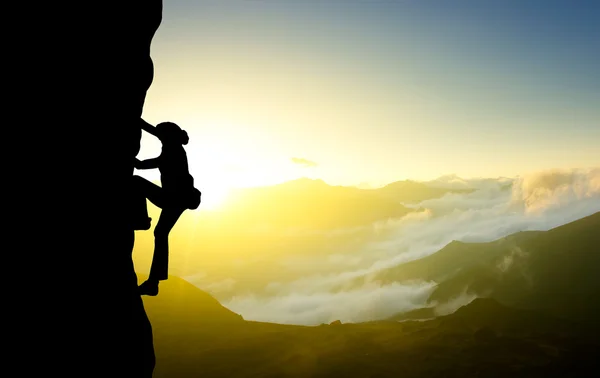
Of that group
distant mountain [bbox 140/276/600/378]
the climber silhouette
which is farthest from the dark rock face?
distant mountain [bbox 140/276/600/378]

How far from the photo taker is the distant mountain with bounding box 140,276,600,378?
6969cm

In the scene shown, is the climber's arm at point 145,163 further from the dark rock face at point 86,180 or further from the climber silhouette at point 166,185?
the dark rock face at point 86,180

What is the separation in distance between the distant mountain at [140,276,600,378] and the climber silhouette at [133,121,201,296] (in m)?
65.9

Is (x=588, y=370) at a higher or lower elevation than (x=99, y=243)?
lower

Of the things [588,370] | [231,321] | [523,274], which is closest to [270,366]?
[231,321]

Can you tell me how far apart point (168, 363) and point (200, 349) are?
30.5ft

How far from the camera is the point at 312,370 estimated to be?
6694cm

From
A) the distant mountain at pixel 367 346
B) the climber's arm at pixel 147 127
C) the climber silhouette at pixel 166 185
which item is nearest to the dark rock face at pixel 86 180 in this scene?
the climber's arm at pixel 147 127

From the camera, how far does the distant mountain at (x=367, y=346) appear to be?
6969cm

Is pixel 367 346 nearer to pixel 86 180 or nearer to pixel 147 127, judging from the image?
pixel 147 127

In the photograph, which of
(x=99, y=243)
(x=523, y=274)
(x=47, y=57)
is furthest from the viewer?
(x=523, y=274)

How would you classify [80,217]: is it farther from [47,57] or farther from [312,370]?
[312,370]

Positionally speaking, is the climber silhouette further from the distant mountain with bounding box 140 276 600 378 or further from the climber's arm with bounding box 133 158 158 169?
the distant mountain with bounding box 140 276 600 378

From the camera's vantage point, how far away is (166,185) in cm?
811
